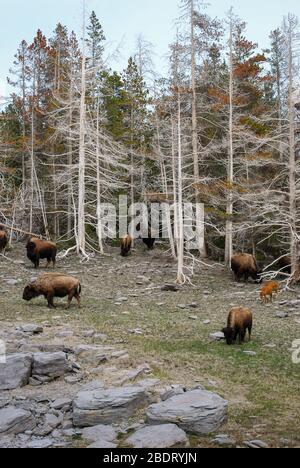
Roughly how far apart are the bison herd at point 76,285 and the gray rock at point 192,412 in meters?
4.85

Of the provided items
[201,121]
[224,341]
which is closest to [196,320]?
[224,341]

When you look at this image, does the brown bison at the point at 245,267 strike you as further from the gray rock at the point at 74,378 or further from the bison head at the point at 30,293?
the gray rock at the point at 74,378

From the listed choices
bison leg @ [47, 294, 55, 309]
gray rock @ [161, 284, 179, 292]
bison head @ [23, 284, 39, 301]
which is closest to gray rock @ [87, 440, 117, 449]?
bison leg @ [47, 294, 55, 309]

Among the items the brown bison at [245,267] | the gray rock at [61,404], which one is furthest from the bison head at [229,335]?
the brown bison at [245,267]

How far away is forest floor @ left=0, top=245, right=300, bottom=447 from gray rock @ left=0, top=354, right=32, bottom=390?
213 centimetres

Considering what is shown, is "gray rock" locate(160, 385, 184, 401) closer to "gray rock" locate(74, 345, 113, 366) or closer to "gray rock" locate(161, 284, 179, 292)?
"gray rock" locate(74, 345, 113, 366)

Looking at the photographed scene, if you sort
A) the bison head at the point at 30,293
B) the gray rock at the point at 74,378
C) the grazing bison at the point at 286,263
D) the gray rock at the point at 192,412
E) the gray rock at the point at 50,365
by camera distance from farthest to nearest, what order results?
the grazing bison at the point at 286,263 → the bison head at the point at 30,293 → the gray rock at the point at 50,365 → the gray rock at the point at 74,378 → the gray rock at the point at 192,412

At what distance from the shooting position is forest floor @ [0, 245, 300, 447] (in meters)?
8.02

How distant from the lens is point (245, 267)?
22.3 metres

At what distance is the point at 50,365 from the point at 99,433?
2729 mm

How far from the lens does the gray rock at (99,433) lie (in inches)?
268

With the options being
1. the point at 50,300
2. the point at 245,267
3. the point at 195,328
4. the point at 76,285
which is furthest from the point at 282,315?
the point at 50,300

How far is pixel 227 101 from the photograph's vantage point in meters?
25.9
